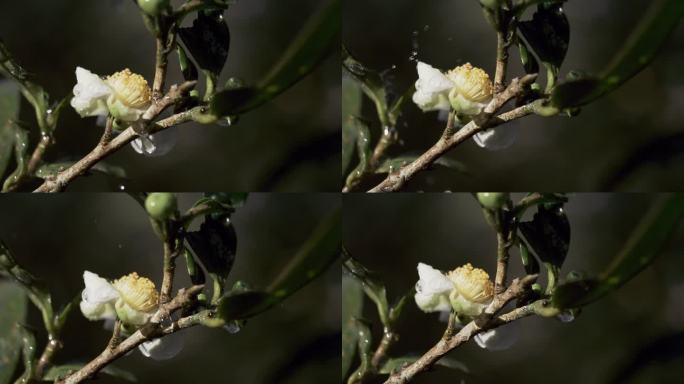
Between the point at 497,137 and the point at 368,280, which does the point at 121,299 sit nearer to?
the point at 368,280

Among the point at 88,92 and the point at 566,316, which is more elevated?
the point at 88,92

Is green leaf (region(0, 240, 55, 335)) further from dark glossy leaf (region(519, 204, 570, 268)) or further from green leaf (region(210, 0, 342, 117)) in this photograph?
dark glossy leaf (region(519, 204, 570, 268))

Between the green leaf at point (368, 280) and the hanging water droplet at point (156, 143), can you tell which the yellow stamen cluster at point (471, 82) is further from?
the hanging water droplet at point (156, 143)

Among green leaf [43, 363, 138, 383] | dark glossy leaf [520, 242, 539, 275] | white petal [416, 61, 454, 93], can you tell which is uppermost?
white petal [416, 61, 454, 93]

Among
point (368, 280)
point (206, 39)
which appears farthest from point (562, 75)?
point (206, 39)

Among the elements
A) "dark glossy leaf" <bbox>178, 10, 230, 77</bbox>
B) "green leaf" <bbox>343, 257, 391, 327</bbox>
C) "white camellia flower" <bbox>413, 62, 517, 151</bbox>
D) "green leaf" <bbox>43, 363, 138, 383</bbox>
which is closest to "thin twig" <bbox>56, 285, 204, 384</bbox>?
"green leaf" <bbox>43, 363, 138, 383</bbox>

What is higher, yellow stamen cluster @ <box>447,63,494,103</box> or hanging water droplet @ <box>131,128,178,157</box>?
yellow stamen cluster @ <box>447,63,494,103</box>
